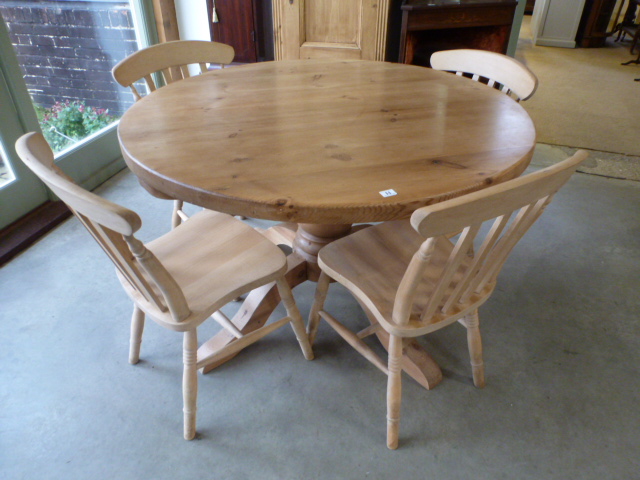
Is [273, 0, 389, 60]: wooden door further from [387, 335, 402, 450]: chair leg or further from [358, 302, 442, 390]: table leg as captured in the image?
[387, 335, 402, 450]: chair leg

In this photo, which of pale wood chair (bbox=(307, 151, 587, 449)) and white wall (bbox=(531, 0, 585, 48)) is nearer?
pale wood chair (bbox=(307, 151, 587, 449))

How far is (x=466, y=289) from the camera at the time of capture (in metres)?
1.17

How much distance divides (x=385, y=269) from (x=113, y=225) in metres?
0.74

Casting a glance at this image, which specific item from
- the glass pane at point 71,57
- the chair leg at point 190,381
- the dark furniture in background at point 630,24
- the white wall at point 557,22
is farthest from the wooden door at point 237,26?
the dark furniture in background at point 630,24

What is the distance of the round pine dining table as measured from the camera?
1009mm

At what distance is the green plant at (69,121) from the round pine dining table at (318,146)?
3.99 ft

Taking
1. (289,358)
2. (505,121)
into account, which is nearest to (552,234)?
(505,121)

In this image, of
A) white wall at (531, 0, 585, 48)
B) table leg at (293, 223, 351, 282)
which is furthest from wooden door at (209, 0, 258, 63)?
white wall at (531, 0, 585, 48)

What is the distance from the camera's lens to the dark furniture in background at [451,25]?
9.00ft

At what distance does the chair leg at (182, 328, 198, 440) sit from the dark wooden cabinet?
2811 millimetres

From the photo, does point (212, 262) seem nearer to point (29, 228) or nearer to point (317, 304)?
point (317, 304)

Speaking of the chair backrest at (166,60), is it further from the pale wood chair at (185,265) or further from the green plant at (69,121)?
the green plant at (69,121)

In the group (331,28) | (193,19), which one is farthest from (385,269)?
(193,19)

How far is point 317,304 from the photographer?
5.04 feet
